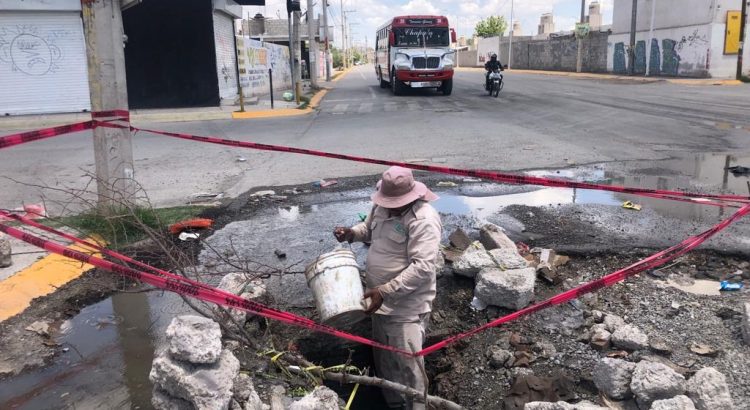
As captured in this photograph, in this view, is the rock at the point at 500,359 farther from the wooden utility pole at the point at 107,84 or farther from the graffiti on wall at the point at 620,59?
the graffiti on wall at the point at 620,59

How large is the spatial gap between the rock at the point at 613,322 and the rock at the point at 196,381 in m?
2.35

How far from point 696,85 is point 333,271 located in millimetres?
27255

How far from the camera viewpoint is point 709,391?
2.68m

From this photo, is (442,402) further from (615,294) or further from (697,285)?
(697,285)

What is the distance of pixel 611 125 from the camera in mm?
12523

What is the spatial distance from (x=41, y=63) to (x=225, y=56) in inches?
229

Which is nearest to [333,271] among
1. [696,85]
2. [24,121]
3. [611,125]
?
[611,125]

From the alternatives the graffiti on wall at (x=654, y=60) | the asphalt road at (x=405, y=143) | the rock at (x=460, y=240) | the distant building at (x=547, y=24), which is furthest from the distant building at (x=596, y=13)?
the rock at (x=460, y=240)

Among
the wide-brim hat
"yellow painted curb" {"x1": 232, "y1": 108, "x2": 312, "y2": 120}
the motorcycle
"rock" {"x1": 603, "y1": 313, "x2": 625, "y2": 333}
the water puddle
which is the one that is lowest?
the water puddle

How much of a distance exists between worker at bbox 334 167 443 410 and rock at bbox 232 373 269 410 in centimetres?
75

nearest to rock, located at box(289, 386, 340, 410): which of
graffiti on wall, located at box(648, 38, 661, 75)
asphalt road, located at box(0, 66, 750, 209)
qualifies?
asphalt road, located at box(0, 66, 750, 209)

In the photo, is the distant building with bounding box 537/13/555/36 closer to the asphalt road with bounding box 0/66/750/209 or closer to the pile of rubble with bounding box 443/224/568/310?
the asphalt road with bounding box 0/66/750/209

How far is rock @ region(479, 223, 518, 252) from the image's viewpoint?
4.72 metres

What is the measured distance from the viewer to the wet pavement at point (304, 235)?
3.33 metres
